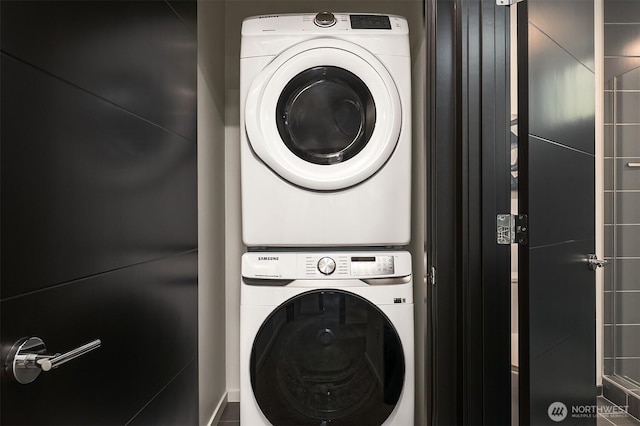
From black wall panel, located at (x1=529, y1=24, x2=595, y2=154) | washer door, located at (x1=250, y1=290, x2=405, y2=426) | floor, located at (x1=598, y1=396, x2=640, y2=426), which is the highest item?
black wall panel, located at (x1=529, y1=24, x2=595, y2=154)

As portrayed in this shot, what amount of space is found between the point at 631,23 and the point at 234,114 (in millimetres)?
1877

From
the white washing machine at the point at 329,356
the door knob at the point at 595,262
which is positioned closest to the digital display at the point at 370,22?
the white washing machine at the point at 329,356

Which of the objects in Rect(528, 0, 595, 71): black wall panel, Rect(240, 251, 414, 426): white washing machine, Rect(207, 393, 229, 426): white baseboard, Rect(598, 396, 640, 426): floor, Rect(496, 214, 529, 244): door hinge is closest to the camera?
Rect(598, 396, 640, 426): floor

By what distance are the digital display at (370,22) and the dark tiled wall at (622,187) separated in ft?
3.35

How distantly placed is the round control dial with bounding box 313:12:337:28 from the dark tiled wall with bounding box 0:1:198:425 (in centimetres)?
53

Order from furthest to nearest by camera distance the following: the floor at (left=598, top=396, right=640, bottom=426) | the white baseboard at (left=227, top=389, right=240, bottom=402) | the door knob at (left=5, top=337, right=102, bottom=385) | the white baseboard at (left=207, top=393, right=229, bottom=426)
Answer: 1. the white baseboard at (left=227, top=389, right=240, bottom=402)
2. the white baseboard at (left=207, top=393, right=229, bottom=426)
3. the floor at (left=598, top=396, right=640, bottom=426)
4. the door knob at (left=5, top=337, right=102, bottom=385)

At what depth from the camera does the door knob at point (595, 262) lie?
87 centimetres

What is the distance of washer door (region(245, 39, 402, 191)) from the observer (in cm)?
168

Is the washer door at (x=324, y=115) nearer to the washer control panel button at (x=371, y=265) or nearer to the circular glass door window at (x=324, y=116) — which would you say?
the circular glass door window at (x=324, y=116)

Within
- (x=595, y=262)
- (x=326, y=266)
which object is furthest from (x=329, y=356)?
(x=595, y=262)

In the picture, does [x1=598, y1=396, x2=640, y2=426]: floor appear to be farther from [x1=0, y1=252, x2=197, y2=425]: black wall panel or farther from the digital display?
the digital display

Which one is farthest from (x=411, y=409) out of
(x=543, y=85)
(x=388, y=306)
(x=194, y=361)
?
(x=543, y=85)

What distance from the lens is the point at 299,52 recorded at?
5.61 ft

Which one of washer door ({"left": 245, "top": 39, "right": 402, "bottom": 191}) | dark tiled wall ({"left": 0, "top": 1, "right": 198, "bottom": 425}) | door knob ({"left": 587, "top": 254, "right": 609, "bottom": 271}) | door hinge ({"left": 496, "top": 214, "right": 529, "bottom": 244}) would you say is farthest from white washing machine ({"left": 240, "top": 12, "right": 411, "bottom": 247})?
door knob ({"left": 587, "top": 254, "right": 609, "bottom": 271})
